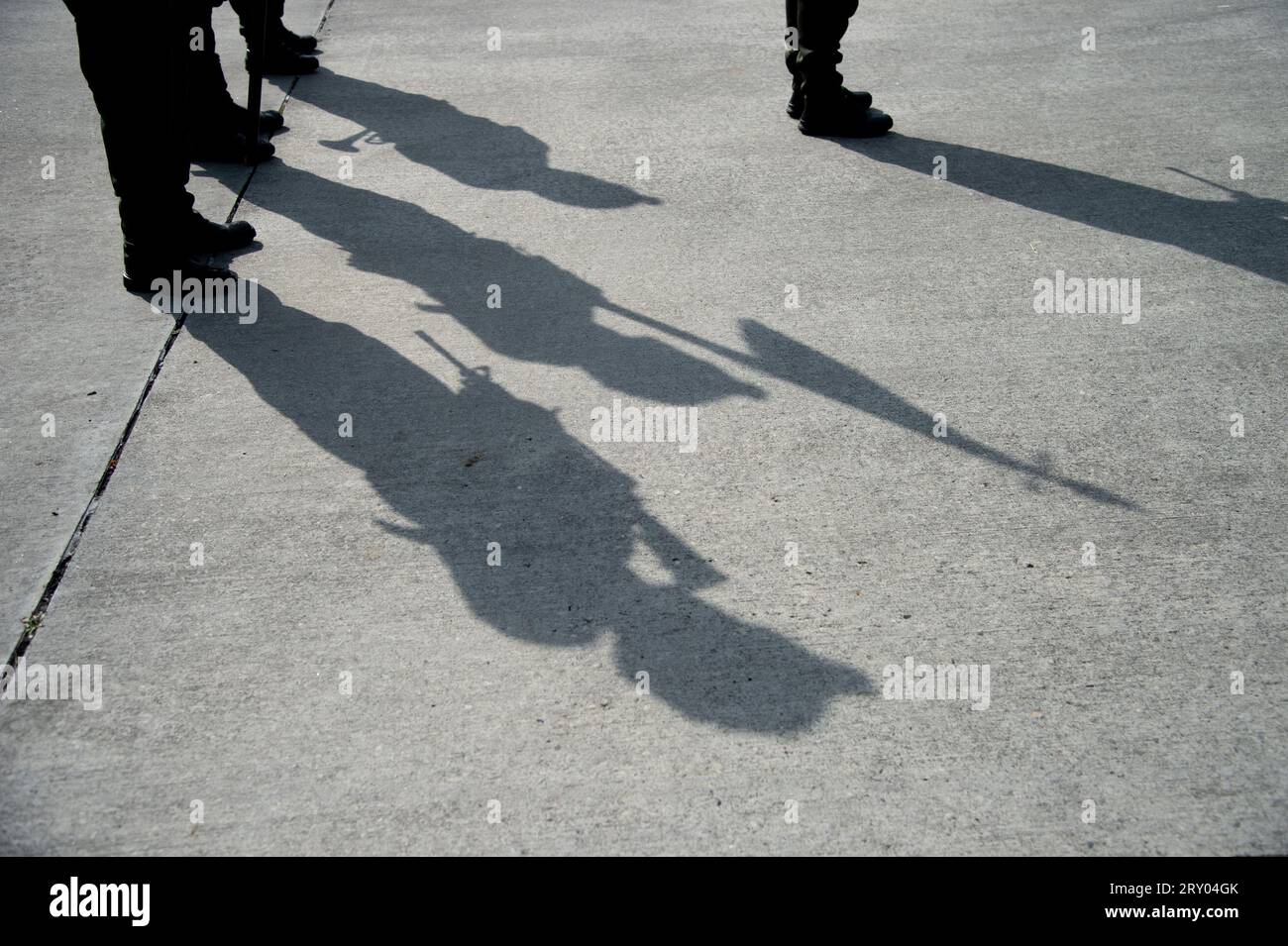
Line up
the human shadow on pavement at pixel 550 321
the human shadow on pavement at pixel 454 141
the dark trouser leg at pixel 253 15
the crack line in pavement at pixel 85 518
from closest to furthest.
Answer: the crack line in pavement at pixel 85 518 → the human shadow on pavement at pixel 550 321 → the dark trouser leg at pixel 253 15 → the human shadow on pavement at pixel 454 141

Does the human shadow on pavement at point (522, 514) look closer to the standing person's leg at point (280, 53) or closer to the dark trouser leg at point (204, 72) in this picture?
the dark trouser leg at point (204, 72)

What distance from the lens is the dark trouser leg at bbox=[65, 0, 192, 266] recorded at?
4.46 metres

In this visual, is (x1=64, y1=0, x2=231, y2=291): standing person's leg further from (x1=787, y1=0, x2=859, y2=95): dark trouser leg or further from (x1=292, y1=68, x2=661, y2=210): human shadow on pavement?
(x1=787, y1=0, x2=859, y2=95): dark trouser leg

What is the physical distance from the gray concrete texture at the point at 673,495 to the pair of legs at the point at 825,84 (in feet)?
0.64

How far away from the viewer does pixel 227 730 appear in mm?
2906

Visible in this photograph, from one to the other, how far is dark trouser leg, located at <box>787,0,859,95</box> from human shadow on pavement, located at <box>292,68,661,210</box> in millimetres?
1404

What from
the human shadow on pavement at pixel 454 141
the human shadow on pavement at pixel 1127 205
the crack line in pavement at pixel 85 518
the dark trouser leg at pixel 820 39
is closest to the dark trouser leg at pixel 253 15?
the human shadow on pavement at pixel 454 141

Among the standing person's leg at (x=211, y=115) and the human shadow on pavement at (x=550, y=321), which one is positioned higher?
the standing person's leg at (x=211, y=115)

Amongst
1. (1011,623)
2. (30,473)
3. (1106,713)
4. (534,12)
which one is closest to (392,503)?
(30,473)

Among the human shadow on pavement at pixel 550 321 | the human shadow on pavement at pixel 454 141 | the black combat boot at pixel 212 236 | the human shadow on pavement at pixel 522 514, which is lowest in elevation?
the human shadow on pavement at pixel 522 514

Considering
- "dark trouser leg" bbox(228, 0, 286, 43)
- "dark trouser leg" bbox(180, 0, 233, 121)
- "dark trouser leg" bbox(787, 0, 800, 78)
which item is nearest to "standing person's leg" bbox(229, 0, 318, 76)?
"dark trouser leg" bbox(228, 0, 286, 43)

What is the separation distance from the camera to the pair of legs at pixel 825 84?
6195mm

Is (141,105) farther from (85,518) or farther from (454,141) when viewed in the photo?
(454,141)
